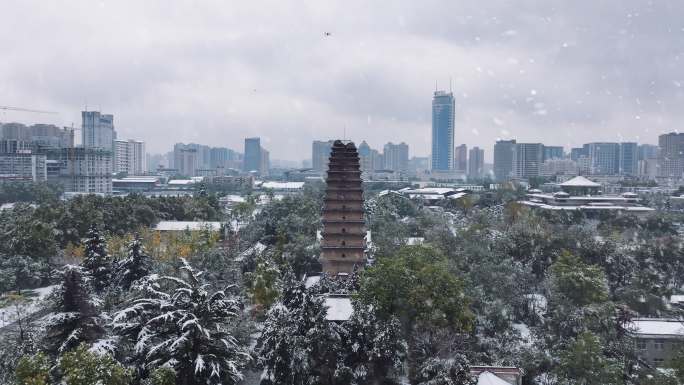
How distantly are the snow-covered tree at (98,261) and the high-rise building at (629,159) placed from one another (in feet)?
262

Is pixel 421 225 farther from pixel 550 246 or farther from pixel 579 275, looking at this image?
pixel 579 275

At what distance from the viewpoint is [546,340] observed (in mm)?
17641

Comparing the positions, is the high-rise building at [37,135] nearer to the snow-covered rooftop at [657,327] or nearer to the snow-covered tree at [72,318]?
the snow-covered tree at [72,318]

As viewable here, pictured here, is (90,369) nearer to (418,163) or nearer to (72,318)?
(72,318)

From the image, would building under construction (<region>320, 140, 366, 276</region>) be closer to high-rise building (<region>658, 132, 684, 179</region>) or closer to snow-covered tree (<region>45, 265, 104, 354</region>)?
snow-covered tree (<region>45, 265, 104, 354</region>)

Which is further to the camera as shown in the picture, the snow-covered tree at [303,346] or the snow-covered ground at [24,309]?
the snow-covered ground at [24,309]

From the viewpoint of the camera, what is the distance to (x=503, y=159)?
3831 inches

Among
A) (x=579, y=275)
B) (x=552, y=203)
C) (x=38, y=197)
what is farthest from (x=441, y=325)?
(x=38, y=197)

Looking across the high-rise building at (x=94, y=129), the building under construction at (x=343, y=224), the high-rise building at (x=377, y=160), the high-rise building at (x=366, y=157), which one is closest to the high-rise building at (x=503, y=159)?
the high-rise building at (x=366, y=157)

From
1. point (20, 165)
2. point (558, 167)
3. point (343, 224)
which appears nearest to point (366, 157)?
point (558, 167)

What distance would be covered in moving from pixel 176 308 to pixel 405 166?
135 metres

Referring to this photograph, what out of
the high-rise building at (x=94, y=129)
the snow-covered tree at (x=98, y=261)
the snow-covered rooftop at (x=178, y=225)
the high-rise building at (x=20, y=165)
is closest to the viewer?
the snow-covered tree at (x=98, y=261)

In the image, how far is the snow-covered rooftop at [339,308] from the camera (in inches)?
645

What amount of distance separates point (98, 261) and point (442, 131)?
254ft
